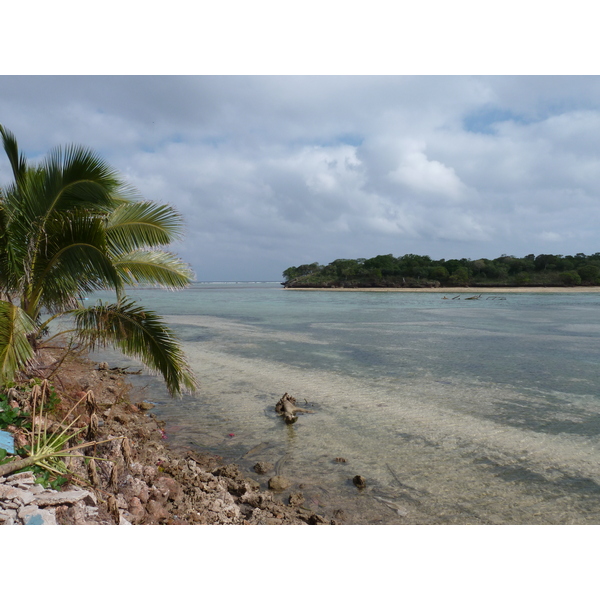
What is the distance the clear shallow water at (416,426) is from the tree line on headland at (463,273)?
302ft

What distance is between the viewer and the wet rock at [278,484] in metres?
5.51

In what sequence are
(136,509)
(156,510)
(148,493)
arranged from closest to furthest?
(136,509) → (156,510) → (148,493)

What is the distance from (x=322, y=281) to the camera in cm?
12144

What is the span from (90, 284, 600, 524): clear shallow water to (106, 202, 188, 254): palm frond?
362 centimetres

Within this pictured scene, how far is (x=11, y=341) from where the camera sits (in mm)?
4676

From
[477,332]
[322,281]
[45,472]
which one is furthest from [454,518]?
[322,281]

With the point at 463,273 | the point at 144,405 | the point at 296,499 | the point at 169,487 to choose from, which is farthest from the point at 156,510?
the point at 463,273

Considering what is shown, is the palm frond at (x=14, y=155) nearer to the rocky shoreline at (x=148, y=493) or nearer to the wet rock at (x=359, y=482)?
the rocky shoreline at (x=148, y=493)

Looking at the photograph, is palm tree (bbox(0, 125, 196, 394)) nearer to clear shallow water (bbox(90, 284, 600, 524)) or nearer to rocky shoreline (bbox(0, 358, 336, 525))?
rocky shoreline (bbox(0, 358, 336, 525))

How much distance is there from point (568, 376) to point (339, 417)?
8.39m

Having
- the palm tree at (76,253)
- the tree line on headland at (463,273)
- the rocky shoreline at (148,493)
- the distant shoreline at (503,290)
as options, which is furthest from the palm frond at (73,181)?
the tree line on headland at (463,273)

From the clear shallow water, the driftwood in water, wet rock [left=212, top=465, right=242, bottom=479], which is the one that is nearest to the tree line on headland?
the clear shallow water

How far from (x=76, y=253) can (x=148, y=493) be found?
3.39 m

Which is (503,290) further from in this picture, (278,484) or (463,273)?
(278,484)
